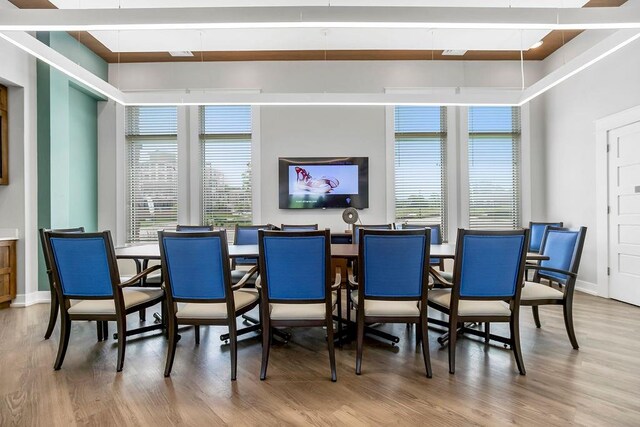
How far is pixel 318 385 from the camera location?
2053mm

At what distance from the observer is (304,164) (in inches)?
209

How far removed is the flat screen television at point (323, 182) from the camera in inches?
209

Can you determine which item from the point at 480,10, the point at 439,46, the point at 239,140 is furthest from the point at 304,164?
the point at 480,10

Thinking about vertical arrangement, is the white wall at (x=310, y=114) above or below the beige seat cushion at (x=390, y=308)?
above

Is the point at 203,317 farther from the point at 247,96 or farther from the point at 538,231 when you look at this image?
the point at 538,231

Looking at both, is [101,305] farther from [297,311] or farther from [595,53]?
[595,53]

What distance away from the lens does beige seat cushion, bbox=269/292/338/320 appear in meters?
2.12

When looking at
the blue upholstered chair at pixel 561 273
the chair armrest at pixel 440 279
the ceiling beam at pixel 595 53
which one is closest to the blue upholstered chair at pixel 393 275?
the chair armrest at pixel 440 279

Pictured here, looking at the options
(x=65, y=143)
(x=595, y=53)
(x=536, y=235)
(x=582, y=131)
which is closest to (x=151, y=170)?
(x=65, y=143)

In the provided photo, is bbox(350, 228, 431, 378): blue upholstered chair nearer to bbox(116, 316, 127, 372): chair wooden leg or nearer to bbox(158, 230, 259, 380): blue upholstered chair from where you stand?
bbox(158, 230, 259, 380): blue upholstered chair

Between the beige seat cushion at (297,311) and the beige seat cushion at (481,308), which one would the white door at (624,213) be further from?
the beige seat cushion at (297,311)

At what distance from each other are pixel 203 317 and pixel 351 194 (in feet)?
11.6

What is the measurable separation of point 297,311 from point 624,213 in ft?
14.1

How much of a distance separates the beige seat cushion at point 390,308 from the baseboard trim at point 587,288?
12.2ft
